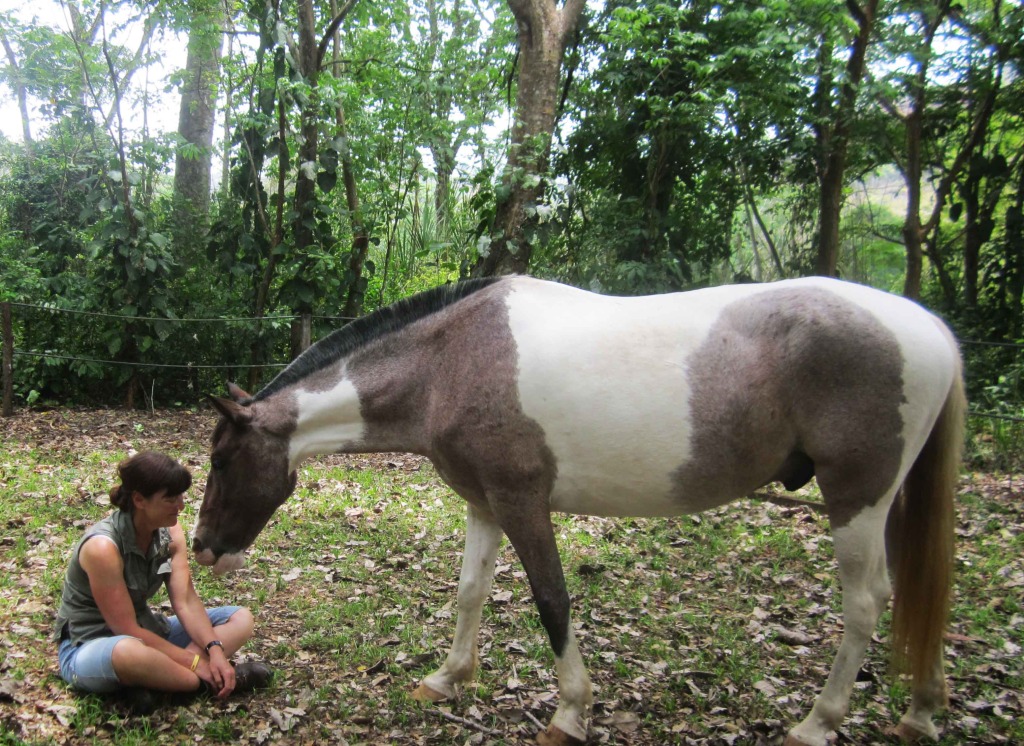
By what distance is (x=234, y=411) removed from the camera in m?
2.83

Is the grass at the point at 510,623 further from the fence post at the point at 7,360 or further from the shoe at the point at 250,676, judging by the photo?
the fence post at the point at 7,360

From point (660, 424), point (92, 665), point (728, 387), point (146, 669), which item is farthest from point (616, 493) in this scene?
point (92, 665)

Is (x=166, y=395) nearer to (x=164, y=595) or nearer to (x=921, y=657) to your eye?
(x=164, y=595)

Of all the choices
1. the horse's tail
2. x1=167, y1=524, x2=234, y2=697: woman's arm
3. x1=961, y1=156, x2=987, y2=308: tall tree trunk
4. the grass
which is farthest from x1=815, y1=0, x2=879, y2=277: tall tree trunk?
x1=167, y1=524, x2=234, y2=697: woman's arm

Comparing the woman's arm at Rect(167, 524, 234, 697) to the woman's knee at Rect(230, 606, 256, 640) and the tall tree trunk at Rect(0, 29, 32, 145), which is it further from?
the tall tree trunk at Rect(0, 29, 32, 145)

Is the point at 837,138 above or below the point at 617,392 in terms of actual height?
above

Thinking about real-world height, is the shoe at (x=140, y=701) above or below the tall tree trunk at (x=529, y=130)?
below

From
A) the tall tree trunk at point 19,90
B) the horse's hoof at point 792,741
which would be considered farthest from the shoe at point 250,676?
the tall tree trunk at point 19,90

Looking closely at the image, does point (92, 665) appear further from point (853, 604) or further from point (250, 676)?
point (853, 604)

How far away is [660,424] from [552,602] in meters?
0.73

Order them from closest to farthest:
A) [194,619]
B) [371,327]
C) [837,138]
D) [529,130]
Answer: [194,619] → [371,327] → [529,130] → [837,138]

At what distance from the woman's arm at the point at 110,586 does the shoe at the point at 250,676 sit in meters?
0.33

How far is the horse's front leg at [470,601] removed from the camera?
308 cm

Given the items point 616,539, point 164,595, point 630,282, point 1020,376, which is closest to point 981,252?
point 1020,376
